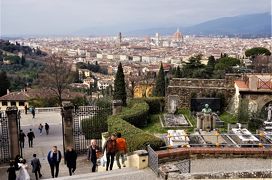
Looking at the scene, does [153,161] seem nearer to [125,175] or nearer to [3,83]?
[125,175]

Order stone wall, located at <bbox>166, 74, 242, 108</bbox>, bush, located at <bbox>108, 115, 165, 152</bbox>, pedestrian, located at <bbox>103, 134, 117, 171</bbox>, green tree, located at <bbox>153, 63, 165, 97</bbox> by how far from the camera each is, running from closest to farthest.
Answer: pedestrian, located at <bbox>103, 134, 117, 171</bbox>, bush, located at <bbox>108, 115, 165, 152</bbox>, stone wall, located at <bbox>166, 74, 242, 108</bbox>, green tree, located at <bbox>153, 63, 165, 97</bbox>

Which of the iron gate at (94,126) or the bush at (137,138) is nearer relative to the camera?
the bush at (137,138)

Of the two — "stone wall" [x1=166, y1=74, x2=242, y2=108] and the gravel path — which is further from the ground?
"stone wall" [x1=166, y1=74, x2=242, y2=108]

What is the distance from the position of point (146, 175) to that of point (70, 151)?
290 centimetres

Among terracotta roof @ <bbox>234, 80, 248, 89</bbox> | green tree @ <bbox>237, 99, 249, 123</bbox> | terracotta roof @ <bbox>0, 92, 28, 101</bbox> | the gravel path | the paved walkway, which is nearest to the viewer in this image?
the gravel path

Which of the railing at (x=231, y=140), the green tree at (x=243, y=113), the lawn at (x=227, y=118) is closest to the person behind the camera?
the railing at (x=231, y=140)

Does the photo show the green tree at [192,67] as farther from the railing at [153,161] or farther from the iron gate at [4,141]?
the railing at [153,161]

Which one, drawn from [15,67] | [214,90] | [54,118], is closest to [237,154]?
[214,90]

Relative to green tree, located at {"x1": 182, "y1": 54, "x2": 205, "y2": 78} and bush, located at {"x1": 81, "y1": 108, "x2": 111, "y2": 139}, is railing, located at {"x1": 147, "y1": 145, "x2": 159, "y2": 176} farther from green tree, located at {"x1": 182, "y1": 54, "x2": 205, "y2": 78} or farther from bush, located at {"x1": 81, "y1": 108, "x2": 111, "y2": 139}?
green tree, located at {"x1": 182, "y1": 54, "x2": 205, "y2": 78}

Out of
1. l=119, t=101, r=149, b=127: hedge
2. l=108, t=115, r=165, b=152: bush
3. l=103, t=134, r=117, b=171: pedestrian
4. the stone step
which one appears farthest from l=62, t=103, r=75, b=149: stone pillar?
the stone step

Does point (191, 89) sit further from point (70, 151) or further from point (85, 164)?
point (70, 151)

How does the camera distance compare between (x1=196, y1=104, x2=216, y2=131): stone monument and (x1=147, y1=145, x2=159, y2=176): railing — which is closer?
(x1=147, y1=145, x2=159, y2=176): railing

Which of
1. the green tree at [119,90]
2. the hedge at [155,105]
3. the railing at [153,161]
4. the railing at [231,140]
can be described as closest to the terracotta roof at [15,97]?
the green tree at [119,90]

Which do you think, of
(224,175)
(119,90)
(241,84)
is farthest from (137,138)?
(119,90)
